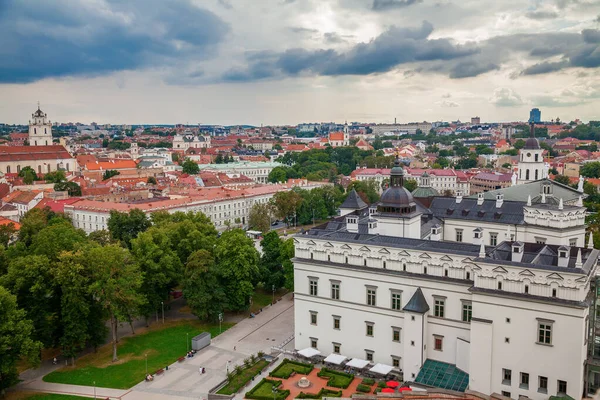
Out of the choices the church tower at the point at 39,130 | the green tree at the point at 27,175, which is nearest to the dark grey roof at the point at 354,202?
the green tree at the point at 27,175

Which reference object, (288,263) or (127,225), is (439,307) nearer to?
(288,263)

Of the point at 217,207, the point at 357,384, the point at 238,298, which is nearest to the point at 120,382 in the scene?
the point at 238,298

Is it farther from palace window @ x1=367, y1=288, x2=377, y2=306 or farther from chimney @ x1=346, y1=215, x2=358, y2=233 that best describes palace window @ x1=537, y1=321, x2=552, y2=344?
chimney @ x1=346, y1=215, x2=358, y2=233

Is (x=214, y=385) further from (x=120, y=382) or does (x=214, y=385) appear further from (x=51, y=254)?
(x=51, y=254)

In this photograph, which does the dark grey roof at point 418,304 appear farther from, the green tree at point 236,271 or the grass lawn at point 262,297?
the grass lawn at point 262,297

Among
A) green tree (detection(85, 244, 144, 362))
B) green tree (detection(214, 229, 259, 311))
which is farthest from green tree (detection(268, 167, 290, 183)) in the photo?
green tree (detection(85, 244, 144, 362))
